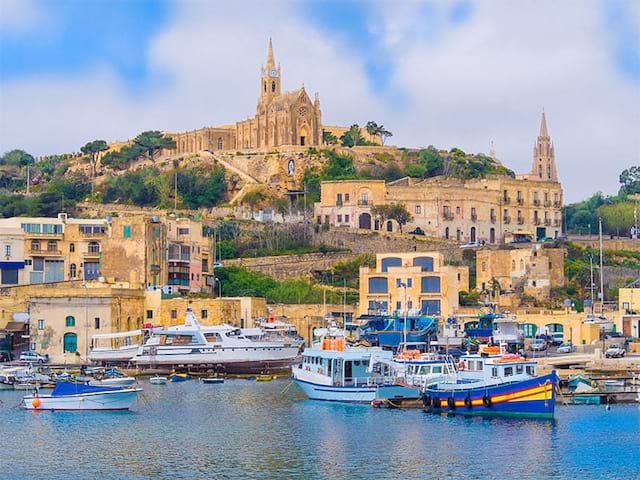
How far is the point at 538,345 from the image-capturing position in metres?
75.4

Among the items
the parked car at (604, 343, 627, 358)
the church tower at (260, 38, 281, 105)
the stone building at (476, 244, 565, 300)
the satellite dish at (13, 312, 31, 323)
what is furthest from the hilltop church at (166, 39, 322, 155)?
the parked car at (604, 343, 627, 358)

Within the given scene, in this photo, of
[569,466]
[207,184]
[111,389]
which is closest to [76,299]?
[111,389]

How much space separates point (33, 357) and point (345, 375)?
19.8 m

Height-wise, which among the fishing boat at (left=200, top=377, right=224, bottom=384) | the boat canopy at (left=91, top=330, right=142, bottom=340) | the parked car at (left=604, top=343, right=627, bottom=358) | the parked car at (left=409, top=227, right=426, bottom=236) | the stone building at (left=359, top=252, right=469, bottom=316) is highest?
the parked car at (left=409, top=227, right=426, bottom=236)

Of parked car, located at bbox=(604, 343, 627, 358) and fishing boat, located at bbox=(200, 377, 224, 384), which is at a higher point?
parked car, located at bbox=(604, 343, 627, 358)

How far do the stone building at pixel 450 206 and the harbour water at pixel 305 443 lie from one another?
50892 millimetres

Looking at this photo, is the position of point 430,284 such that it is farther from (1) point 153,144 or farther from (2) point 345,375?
(1) point 153,144

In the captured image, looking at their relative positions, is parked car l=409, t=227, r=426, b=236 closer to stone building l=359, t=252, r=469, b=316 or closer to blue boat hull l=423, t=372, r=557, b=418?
stone building l=359, t=252, r=469, b=316

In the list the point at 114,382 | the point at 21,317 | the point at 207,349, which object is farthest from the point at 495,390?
the point at 21,317

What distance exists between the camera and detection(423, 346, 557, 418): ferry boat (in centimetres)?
5206

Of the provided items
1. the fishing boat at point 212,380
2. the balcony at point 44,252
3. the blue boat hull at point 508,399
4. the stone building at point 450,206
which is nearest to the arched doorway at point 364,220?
the stone building at point 450,206

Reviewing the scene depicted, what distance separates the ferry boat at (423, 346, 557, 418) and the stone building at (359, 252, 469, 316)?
1190 inches

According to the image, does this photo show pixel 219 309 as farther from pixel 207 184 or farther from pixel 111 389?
pixel 207 184

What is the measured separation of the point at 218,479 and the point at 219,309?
3745cm
